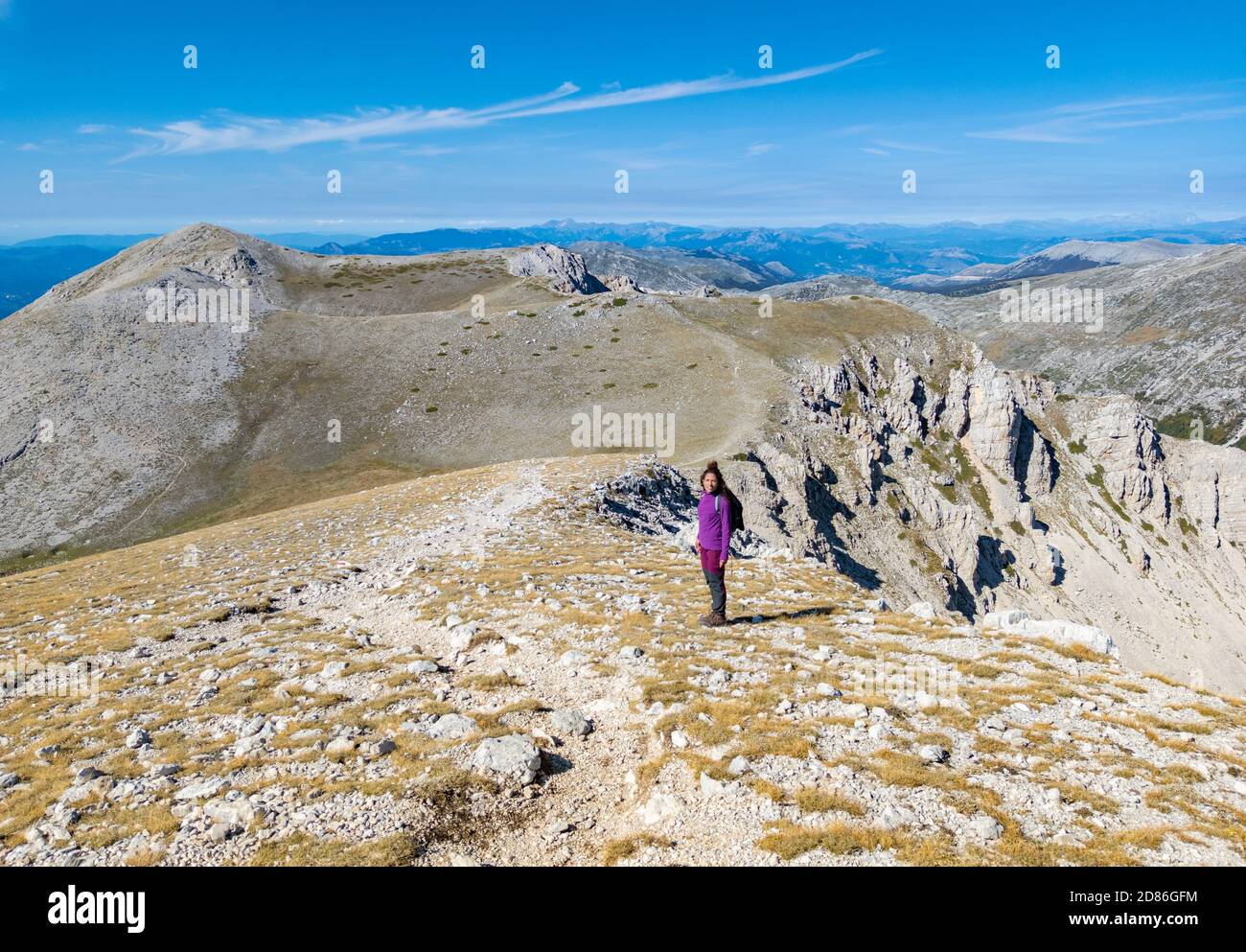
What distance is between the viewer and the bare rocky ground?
8633 mm

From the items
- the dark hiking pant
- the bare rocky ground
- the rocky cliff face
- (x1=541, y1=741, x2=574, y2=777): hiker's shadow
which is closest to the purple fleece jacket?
the dark hiking pant

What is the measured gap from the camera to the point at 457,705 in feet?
43.5

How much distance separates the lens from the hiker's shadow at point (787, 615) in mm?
18641

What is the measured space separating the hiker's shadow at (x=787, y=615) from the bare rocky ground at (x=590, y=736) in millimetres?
124

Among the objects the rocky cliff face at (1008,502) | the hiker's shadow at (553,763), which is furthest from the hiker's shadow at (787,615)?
the rocky cliff face at (1008,502)

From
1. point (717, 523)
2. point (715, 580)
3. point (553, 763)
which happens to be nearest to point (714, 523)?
point (717, 523)

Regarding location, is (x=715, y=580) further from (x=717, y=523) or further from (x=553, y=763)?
(x=553, y=763)

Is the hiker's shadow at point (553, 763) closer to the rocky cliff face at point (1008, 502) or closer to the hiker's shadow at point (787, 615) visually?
the hiker's shadow at point (787, 615)

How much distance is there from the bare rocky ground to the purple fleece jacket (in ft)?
8.39

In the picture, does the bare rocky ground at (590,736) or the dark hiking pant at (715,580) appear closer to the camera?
the bare rocky ground at (590,736)

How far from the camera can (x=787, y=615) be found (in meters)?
19.3

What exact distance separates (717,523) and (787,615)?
4575 mm
